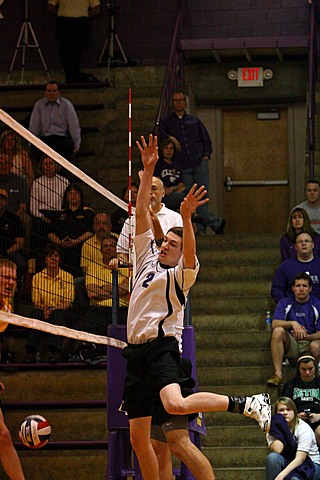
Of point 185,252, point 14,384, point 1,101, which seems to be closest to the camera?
point 185,252

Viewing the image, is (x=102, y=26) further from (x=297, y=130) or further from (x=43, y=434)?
(x=43, y=434)

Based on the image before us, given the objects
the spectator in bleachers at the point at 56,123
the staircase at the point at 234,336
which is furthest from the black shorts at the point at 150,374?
the spectator in bleachers at the point at 56,123

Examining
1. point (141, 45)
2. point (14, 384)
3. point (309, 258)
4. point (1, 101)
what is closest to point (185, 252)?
point (14, 384)

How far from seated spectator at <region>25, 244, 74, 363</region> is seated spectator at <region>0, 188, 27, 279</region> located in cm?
50

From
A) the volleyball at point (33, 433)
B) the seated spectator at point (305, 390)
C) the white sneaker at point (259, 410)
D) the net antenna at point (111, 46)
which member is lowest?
the volleyball at point (33, 433)

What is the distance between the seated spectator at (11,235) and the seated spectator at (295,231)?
→ 10.4 feet

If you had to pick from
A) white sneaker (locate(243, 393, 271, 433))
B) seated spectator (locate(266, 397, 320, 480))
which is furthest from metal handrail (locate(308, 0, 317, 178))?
white sneaker (locate(243, 393, 271, 433))

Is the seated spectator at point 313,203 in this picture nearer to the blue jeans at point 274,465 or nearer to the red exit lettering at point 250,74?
the red exit lettering at point 250,74

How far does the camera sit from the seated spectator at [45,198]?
516 inches

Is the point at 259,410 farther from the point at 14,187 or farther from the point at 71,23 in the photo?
the point at 71,23

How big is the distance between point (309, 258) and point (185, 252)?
5.56 m

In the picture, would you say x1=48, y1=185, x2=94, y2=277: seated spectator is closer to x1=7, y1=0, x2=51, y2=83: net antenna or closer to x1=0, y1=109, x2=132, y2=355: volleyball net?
x1=0, y1=109, x2=132, y2=355: volleyball net

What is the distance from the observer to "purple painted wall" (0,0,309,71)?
18.0 m

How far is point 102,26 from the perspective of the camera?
732 inches
